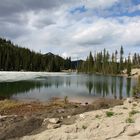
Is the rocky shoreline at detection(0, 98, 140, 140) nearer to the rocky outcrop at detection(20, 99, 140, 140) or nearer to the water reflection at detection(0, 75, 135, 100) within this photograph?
the rocky outcrop at detection(20, 99, 140, 140)

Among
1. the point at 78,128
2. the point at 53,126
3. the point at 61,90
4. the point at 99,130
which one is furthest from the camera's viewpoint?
the point at 61,90

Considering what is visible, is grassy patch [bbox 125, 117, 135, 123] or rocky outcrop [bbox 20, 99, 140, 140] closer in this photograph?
rocky outcrop [bbox 20, 99, 140, 140]

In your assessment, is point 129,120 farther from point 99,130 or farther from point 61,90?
point 61,90

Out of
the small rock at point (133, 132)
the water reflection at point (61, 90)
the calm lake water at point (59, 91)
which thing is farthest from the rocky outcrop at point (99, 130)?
the water reflection at point (61, 90)

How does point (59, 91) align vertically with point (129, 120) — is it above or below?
below

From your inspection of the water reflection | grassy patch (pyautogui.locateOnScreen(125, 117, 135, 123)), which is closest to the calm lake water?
the water reflection

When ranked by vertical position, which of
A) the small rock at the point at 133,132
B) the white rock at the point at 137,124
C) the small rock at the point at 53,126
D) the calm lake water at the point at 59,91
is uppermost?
the white rock at the point at 137,124

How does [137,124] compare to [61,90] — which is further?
[61,90]

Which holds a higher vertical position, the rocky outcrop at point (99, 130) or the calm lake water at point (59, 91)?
the rocky outcrop at point (99, 130)

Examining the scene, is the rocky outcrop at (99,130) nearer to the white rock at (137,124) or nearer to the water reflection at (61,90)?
the white rock at (137,124)

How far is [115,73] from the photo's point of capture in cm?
16812

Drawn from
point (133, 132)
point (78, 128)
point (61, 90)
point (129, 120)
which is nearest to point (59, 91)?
point (61, 90)

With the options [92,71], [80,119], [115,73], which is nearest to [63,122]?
[80,119]

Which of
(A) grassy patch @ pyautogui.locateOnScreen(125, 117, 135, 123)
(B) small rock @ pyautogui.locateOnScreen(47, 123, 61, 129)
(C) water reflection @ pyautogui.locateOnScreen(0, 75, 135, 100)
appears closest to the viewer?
(A) grassy patch @ pyautogui.locateOnScreen(125, 117, 135, 123)
